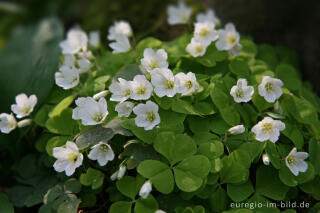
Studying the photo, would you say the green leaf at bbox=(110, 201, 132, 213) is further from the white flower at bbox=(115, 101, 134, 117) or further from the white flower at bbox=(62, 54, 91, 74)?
the white flower at bbox=(62, 54, 91, 74)

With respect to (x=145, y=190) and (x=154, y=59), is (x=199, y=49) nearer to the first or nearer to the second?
(x=154, y=59)

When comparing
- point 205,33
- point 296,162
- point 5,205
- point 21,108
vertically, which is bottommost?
point 5,205

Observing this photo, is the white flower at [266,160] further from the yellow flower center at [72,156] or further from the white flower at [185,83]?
the yellow flower center at [72,156]

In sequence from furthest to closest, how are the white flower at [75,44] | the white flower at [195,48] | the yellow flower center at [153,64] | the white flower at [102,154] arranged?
1. the white flower at [75,44]
2. the white flower at [195,48]
3. the yellow flower center at [153,64]
4. the white flower at [102,154]

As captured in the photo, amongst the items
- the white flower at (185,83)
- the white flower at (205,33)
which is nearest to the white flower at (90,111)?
the white flower at (185,83)

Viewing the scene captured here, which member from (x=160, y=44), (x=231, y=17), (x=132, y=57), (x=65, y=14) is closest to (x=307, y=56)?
(x=231, y=17)

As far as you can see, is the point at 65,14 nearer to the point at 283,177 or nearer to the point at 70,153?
the point at 70,153

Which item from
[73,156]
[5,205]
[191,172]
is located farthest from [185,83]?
[5,205]
